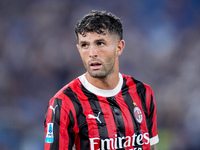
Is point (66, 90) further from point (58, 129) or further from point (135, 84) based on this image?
point (135, 84)

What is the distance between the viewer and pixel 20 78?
524 centimetres

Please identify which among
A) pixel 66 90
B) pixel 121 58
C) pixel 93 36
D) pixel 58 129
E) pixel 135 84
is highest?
pixel 121 58

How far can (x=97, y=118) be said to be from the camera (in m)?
2.00

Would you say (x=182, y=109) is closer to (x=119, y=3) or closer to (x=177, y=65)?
(x=177, y=65)

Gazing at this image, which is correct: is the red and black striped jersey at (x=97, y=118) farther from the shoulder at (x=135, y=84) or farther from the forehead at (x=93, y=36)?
the forehead at (x=93, y=36)

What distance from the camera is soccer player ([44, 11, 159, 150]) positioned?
1920 millimetres

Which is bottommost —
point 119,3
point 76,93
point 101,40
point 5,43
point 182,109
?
point 76,93

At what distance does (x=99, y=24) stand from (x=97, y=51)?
→ 0.58 feet

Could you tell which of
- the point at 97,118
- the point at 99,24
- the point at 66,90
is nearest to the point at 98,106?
the point at 97,118

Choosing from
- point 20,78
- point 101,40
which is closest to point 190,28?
point 20,78

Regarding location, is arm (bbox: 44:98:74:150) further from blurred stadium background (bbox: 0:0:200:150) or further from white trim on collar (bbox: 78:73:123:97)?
blurred stadium background (bbox: 0:0:200:150)

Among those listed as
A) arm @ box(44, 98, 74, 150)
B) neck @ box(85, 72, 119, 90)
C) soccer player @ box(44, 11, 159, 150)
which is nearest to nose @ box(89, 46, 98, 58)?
soccer player @ box(44, 11, 159, 150)

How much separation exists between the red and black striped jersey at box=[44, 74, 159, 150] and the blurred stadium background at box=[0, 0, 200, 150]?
2.98m

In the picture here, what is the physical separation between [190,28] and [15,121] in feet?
11.7
